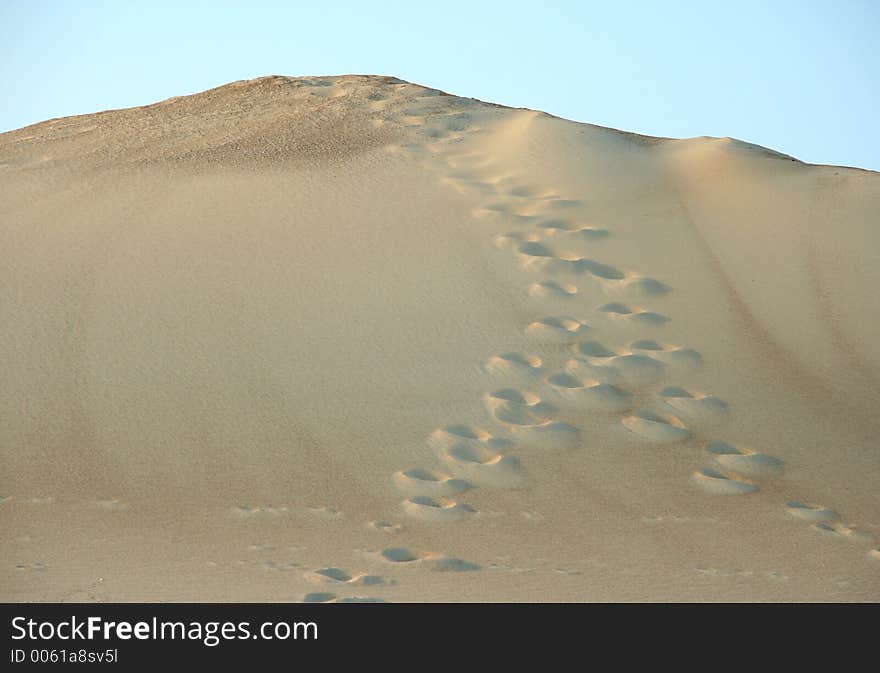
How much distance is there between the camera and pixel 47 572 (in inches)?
150

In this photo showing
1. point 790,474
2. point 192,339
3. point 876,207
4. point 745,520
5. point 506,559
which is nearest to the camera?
point 506,559

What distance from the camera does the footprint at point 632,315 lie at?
5.77 meters

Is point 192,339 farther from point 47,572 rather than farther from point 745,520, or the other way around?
point 745,520

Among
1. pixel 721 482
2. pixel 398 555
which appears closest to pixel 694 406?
pixel 721 482

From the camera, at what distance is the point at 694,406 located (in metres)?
5.20

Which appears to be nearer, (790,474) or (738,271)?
(790,474)

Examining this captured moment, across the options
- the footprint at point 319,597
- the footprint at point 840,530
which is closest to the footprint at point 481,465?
the footprint at point 319,597

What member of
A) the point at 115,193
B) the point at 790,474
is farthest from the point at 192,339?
the point at 790,474

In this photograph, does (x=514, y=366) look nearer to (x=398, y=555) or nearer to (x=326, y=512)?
(x=326, y=512)

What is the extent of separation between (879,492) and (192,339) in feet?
10.4

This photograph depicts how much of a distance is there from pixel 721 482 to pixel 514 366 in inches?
45.3

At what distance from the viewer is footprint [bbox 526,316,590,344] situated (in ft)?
18.4

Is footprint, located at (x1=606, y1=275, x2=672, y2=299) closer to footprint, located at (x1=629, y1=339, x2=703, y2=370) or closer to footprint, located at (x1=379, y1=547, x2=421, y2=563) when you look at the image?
footprint, located at (x1=629, y1=339, x2=703, y2=370)

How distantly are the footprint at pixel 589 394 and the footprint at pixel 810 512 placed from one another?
913 millimetres
